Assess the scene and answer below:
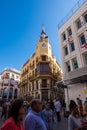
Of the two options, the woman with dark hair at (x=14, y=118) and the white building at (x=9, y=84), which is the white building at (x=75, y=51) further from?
the white building at (x=9, y=84)

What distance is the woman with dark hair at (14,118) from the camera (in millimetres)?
1872

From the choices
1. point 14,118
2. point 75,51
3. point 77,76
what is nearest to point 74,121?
point 14,118

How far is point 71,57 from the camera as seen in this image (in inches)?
709

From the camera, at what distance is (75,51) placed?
57.1ft

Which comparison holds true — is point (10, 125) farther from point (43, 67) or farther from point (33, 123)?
point (43, 67)

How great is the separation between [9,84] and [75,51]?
146 ft

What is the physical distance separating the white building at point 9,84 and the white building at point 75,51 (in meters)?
41.3

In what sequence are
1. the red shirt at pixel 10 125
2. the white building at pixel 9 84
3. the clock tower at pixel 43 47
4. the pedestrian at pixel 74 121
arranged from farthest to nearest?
the white building at pixel 9 84, the clock tower at pixel 43 47, the pedestrian at pixel 74 121, the red shirt at pixel 10 125

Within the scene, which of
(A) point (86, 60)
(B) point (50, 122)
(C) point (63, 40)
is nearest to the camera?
(B) point (50, 122)

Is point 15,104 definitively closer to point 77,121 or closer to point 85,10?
point 77,121

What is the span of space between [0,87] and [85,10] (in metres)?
49.1

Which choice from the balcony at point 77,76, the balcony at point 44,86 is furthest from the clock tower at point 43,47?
the balcony at point 77,76

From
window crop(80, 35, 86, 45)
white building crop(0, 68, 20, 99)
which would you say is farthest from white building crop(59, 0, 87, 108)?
white building crop(0, 68, 20, 99)

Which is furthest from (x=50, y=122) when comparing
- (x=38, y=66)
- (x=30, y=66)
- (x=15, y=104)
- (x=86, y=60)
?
(x=30, y=66)
